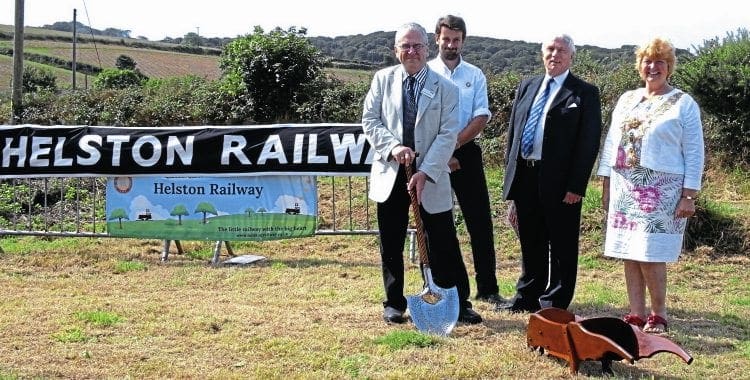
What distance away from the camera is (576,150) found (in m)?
5.36

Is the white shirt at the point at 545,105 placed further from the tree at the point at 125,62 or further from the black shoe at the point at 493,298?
the tree at the point at 125,62

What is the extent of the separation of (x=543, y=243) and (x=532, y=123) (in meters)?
0.84

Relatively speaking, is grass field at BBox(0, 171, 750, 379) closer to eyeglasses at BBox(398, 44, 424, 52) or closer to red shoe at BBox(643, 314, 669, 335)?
red shoe at BBox(643, 314, 669, 335)

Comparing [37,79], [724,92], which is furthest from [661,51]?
[37,79]

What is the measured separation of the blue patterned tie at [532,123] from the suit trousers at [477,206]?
46cm

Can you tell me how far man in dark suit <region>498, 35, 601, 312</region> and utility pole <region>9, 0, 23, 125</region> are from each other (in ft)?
40.4

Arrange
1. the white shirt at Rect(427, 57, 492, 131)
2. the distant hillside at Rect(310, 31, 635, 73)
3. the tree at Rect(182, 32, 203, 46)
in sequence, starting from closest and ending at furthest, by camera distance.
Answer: the white shirt at Rect(427, 57, 492, 131)
the distant hillside at Rect(310, 31, 635, 73)
the tree at Rect(182, 32, 203, 46)

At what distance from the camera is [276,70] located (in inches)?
652

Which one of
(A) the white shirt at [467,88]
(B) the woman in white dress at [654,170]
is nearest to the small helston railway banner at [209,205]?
(A) the white shirt at [467,88]

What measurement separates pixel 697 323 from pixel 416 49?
8.74 ft

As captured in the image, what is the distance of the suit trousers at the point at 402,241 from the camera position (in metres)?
5.43

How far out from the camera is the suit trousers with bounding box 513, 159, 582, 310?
216 inches

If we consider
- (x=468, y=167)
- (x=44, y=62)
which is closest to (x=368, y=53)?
(x=44, y=62)

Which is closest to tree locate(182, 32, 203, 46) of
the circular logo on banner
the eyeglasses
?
the circular logo on banner
